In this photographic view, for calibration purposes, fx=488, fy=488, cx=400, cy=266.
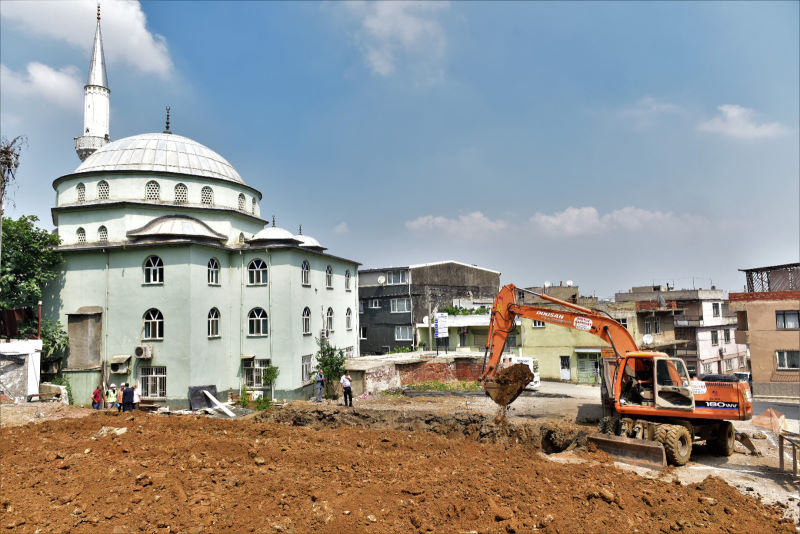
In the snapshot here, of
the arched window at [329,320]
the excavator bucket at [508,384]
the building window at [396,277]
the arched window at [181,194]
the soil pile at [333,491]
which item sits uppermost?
the arched window at [181,194]

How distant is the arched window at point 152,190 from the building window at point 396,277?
18.7m

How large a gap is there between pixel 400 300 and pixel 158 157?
20.1m

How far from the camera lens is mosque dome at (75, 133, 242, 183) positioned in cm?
2683

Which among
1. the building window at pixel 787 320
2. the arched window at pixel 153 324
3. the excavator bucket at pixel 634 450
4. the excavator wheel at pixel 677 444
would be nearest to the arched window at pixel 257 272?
the arched window at pixel 153 324

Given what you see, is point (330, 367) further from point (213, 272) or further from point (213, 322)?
point (213, 272)

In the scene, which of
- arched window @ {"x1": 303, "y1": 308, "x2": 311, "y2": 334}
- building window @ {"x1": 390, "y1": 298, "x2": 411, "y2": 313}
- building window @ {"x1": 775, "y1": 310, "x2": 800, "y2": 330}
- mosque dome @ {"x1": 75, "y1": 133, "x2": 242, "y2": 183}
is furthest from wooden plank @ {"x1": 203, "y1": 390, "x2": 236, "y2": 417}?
building window @ {"x1": 775, "y1": 310, "x2": 800, "y2": 330}

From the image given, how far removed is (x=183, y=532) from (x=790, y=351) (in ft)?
91.6

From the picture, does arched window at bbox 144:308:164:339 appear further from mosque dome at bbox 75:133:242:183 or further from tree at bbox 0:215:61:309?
mosque dome at bbox 75:133:242:183

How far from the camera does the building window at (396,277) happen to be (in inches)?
1544

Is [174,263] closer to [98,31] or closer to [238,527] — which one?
[238,527]

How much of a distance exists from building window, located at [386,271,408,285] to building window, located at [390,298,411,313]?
4.77 ft

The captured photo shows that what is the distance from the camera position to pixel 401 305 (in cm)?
3928

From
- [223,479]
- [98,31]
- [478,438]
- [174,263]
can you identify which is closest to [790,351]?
[478,438]

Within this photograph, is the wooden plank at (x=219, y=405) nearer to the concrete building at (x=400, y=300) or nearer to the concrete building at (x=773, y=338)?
the concrete building at (x=400, y=300)
